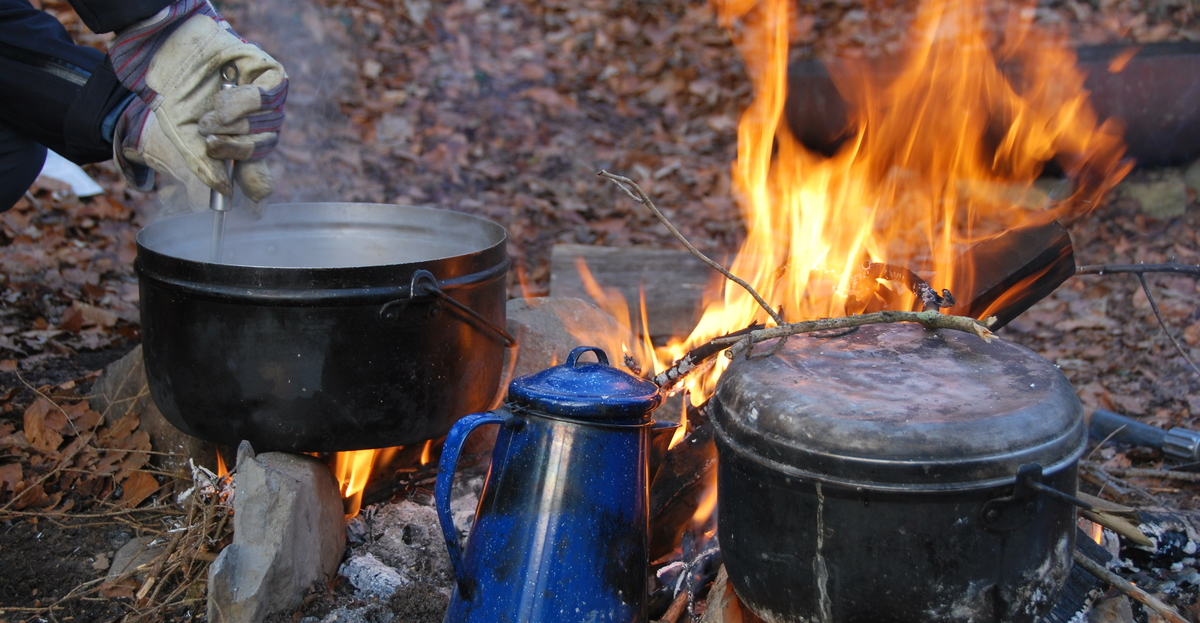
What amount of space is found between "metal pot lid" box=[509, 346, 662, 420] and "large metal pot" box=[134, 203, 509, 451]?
51 centimetres

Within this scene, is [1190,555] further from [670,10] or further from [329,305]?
[670,10]

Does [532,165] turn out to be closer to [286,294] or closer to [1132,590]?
[286,294]

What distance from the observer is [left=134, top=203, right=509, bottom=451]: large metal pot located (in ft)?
7.86

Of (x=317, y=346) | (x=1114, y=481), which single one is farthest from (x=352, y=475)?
(x=1114, y=481)

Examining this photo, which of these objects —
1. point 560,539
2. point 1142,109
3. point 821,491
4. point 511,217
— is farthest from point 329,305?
point 1142,109

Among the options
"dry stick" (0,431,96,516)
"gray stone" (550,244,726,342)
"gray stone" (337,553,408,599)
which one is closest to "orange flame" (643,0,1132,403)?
"gray stone" (550,244,726,342)

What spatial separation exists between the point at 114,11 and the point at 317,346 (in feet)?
3.60

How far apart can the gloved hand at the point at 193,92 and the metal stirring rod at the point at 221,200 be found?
0.07 feet

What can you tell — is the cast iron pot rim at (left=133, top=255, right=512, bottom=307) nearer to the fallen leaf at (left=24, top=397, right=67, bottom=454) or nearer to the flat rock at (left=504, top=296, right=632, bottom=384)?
the flat rock at (left=504, top=296, right=632, bottom=384)

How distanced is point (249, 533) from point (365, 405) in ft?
1.52

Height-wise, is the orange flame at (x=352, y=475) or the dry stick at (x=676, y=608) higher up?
the dry stick at (x=676, y=608)

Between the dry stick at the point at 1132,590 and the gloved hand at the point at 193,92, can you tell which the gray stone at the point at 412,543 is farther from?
the dry stick at the point at 1132,590

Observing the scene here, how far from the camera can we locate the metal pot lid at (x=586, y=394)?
2.04 m

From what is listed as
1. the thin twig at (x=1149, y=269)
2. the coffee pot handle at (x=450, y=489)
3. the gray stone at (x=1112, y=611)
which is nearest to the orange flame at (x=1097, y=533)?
the gray stone at (x=1112, y=611)
